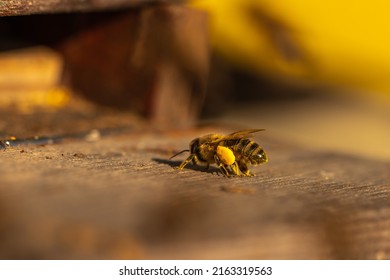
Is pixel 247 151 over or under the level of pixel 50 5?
under

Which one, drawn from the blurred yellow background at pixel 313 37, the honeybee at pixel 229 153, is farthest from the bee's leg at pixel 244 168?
the blurred yellow background at pixel 313 37

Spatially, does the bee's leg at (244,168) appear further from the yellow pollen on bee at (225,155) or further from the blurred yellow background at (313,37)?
the blurred yellow background at (313,37)

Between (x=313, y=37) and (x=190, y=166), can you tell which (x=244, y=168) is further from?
(x=313, y=37)

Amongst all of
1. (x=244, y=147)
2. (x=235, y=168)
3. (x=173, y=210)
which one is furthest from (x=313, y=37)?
(x=173, y=210)

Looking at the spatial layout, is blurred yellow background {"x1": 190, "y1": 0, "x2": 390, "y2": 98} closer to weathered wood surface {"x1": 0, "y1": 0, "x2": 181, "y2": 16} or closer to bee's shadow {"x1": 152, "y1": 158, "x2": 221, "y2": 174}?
weathered wood surface {"x1": 0, "y1": 0, "x2": 181, "y2": 16}

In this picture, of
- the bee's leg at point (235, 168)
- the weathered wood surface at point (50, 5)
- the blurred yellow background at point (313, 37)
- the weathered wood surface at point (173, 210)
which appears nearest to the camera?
the weathered wood surface at point (173, 210)

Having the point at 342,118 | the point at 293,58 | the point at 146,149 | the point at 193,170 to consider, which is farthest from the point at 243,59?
the point at 193,170
